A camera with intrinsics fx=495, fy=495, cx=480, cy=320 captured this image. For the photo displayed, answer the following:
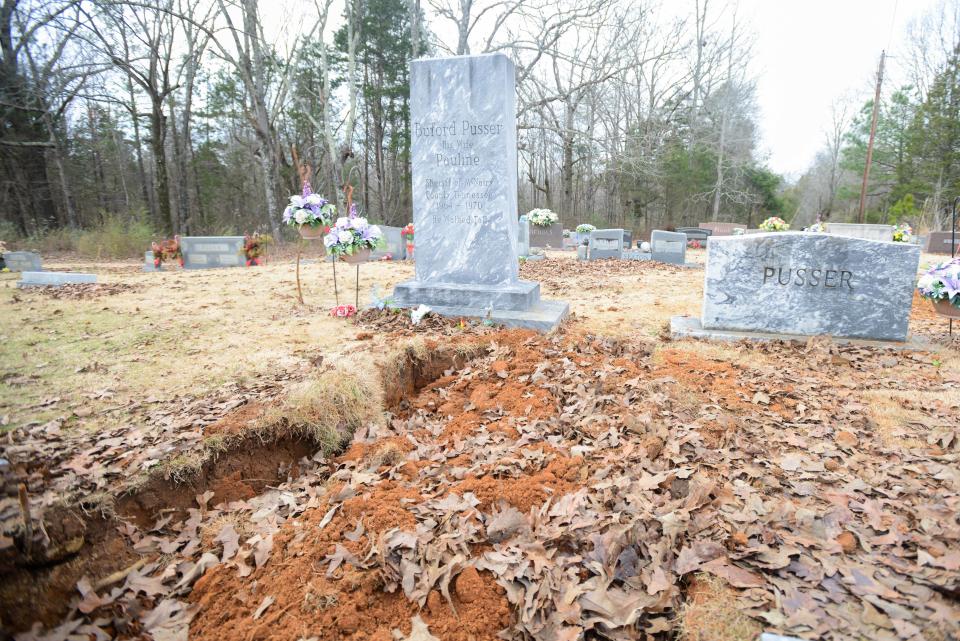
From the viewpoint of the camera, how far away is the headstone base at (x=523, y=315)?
201 inches

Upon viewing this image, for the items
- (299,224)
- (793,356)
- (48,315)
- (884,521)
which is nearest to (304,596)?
(884,521)

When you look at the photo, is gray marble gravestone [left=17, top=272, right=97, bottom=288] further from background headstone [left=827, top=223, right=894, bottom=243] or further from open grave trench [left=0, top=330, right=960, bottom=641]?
background headstone [left=827, top=223, right=894, bottom=243]

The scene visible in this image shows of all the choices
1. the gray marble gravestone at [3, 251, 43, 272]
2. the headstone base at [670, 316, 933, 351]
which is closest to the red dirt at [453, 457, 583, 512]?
the headstone base at [670, 316, 933, 351]

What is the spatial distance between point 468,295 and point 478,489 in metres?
3.43

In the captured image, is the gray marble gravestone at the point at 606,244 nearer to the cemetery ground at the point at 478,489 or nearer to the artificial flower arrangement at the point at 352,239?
the artificial flower arrangement at the point at 352,239

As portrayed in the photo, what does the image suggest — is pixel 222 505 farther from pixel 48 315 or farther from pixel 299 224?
pixel 48 315

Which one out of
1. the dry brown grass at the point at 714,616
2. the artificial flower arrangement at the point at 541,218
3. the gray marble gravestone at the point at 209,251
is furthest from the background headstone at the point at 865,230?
the gray marble gravestone at the point at 209,251

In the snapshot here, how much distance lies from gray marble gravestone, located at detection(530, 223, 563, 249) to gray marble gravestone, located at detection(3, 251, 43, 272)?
1327 cm

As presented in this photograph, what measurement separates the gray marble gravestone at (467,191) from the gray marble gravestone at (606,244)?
7824mm

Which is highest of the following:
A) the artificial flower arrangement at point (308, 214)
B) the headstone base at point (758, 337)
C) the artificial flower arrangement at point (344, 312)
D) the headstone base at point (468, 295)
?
the artificial flower arrangement at point (308, 214)

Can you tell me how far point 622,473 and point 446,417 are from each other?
4.36 ft

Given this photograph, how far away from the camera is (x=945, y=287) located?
14.6 feet

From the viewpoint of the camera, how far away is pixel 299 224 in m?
6.04

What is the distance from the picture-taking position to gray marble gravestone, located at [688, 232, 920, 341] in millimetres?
4695
